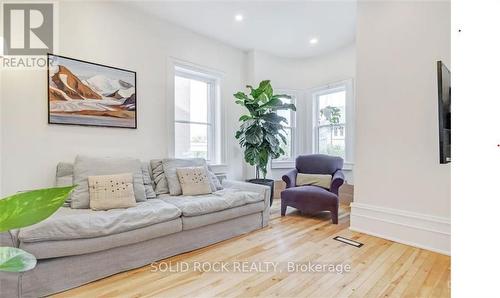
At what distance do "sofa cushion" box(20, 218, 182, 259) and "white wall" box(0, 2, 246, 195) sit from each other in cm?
113

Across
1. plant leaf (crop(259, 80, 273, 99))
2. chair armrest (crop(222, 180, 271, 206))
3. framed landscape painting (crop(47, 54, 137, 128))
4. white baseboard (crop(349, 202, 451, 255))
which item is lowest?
white baseboard (crop(349, 202, 451, 255))

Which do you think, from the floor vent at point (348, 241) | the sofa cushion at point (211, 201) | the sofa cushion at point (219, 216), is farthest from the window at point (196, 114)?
the floor vent at point (348, 241)

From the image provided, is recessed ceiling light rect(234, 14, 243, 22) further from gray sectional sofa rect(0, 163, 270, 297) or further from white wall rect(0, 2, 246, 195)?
gray sectional sofa rect(0, 163, 270, 297)

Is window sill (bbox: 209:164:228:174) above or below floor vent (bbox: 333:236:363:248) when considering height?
above

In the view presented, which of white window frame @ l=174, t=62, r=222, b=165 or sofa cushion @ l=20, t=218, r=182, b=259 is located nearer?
sofa cushion @ l=20, t=218, r=182, b=259

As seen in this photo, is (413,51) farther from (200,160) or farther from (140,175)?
(140,175)

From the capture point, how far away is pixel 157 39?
10.9ft

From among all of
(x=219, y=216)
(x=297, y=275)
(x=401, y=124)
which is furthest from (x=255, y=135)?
(x=297, y=275)

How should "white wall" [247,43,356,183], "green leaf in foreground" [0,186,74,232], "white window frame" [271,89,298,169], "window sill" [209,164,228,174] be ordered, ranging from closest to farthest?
"green leaf in foreground" [0,186,74,232] → "window sill" [209,164,228,174] → "white wall" [247,43,356,183] → "white window frame" [271,89,298,169]

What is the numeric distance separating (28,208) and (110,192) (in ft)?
7.07

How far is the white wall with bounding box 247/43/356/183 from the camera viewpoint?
433 cm

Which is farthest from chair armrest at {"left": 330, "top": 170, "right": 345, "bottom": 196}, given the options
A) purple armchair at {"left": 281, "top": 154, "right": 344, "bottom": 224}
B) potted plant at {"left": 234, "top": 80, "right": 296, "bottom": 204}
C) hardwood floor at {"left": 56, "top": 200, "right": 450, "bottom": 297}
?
potted plant at {"left": 234, "top": 80, "right": 296, "bottom": 204}

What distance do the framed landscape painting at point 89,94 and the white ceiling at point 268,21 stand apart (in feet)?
3.26
